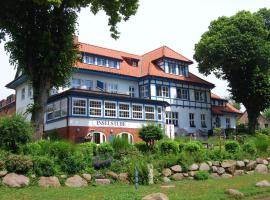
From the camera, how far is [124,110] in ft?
125

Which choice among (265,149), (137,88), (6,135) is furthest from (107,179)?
(137,88)

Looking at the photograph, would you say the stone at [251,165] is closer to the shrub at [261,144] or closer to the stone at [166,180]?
the shrub at [261,144]

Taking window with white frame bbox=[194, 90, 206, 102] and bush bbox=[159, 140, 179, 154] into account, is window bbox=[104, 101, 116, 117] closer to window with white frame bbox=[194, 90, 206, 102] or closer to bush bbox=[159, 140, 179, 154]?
bush bbox=[159, 140, 179, 154]

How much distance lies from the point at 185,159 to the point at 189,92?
30.4 m

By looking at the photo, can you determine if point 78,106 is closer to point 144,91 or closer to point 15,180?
point 144,91

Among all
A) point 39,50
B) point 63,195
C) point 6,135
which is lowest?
point 63,195

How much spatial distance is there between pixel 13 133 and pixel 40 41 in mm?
8592

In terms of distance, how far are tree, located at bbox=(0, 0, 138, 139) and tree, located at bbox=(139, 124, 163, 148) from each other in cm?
653

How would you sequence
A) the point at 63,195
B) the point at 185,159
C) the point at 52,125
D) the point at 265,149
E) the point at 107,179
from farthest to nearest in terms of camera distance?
the point at 52,125, the point at 265,149, the point at 185,159, the point at 107,179, the point at 63,195

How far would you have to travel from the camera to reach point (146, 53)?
53.5 meters

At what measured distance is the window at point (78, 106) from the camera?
34.6 m

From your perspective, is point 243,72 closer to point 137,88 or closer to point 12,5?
point 137,88

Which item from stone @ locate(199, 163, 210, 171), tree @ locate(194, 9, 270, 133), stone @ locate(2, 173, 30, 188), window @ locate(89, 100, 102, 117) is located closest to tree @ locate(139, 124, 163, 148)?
stone @ locate(199, 163, 210, 171)

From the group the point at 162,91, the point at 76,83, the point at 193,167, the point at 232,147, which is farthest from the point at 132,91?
the point at 193,167
